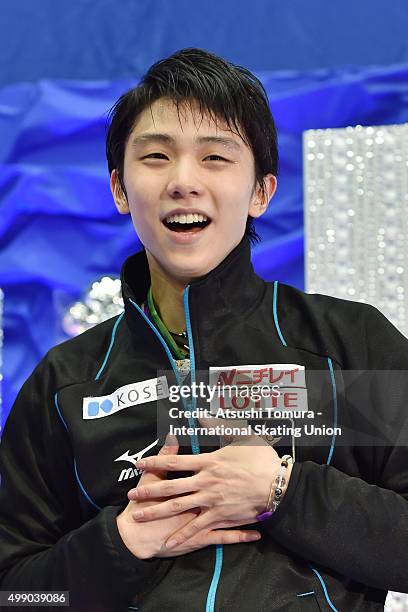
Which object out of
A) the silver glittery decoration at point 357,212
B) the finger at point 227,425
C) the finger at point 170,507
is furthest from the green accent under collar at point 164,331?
the silver glittery decoration at point 357,212

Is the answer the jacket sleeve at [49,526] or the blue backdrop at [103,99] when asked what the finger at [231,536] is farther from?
the blue backdrop at [103,99]

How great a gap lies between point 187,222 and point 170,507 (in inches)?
15.0

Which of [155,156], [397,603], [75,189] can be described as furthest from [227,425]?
[75,189]

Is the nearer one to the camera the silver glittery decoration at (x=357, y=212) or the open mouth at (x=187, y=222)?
the open mouth at (x=187, y=222)

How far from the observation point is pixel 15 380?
2.62m

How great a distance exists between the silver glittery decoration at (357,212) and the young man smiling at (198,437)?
621 mm

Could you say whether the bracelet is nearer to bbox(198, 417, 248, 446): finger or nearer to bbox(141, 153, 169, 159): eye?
bbox(198, 417, 248, 446): finger

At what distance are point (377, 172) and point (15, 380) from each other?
1228 millimetres

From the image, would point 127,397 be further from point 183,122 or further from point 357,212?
point 357,212

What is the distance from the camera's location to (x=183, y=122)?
1.24 meters

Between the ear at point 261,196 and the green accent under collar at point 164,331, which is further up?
the ear at point 261,196

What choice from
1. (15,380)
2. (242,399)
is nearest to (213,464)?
(242,399)

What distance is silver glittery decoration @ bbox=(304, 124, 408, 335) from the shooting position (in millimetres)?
1956

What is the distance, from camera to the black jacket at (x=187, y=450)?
1091 mm
